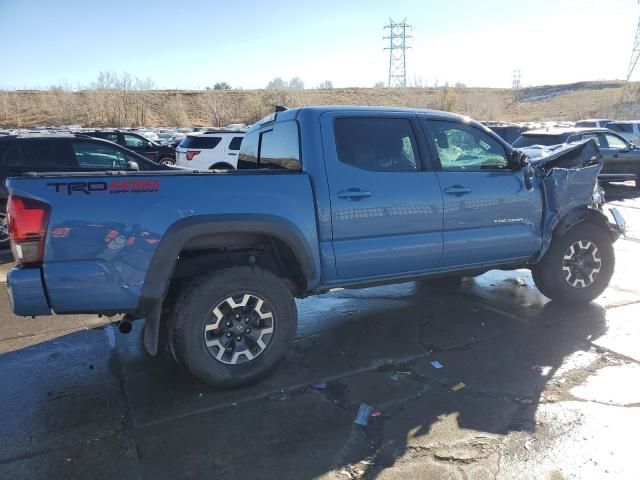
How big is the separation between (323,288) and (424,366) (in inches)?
40.4

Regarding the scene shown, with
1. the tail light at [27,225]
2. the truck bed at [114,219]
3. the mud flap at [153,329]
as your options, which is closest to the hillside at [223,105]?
the truck bed at [114,219]

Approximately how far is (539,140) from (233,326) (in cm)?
1112

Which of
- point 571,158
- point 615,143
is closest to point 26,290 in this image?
point 571,158

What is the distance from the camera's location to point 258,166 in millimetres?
4867

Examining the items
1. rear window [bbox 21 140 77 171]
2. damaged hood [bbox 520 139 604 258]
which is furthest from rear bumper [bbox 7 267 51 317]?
rear window [bbox 21 140 77 171]

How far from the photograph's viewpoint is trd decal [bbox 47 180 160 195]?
121 inches

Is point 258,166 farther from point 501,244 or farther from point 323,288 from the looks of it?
point 501,244

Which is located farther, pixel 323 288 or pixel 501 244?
pixel 501 244

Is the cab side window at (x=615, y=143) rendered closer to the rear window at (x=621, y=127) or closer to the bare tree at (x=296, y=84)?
the rear window at (x=621, y=127)

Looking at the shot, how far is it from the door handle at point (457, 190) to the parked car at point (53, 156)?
5.41m

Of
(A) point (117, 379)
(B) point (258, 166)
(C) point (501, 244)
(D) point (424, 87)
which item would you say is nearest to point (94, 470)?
(A) point (117, 379)

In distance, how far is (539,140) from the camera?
40.8 feet

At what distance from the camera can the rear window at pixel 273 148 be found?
13.5 ft

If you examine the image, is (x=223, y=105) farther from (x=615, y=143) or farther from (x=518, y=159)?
(x=518, y=159)
